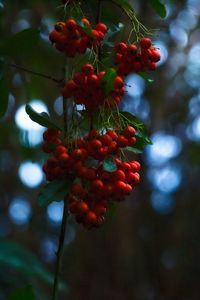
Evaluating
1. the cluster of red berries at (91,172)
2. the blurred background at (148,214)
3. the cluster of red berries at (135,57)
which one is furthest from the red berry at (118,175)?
the blurred background at (148,214)

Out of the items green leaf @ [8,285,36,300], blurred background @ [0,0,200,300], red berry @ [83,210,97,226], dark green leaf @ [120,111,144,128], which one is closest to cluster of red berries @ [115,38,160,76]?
dark green leaf @ [120,111,144,128]

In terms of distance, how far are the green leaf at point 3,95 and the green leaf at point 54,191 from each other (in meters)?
0.37

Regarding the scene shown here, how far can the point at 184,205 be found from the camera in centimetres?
454

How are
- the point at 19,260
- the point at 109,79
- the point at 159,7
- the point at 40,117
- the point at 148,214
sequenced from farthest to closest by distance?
the point at 148,214, the point at 19,260, the point at 159,7, the point at 40,117, the point at 109,79

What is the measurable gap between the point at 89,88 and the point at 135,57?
0.48ft

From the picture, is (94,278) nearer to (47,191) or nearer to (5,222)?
(5,222)

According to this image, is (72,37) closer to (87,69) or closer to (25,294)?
(87,69)

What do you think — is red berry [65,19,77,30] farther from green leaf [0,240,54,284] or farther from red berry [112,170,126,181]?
green leaf [0,240,54,284]

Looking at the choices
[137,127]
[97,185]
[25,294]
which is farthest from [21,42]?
[25,294]

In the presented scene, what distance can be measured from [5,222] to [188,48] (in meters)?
2.34

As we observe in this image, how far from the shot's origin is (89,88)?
3.60 feet

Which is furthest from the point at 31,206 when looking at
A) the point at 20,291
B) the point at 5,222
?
the point at 20,291

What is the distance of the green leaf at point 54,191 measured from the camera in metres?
1.10

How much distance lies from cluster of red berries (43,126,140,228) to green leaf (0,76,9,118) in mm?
309
